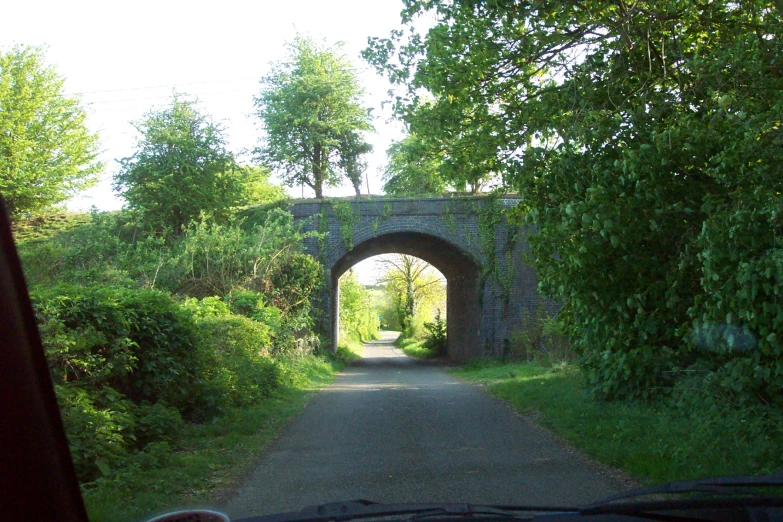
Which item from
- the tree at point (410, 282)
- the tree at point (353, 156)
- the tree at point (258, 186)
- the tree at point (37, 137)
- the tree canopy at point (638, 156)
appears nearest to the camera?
the tree canopy at point (638, 156)

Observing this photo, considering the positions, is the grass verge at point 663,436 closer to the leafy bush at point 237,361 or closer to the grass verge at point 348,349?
the leafy bush at point 237,361

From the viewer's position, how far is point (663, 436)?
303 inches

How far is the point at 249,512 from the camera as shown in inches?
218

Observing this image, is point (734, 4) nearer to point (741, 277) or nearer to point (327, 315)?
point (741, 277)

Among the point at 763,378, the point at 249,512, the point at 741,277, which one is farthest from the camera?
the point at 763,378

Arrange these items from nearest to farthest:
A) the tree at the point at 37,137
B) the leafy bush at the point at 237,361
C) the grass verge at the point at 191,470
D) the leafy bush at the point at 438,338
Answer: the grass verge at the point at 191,470 < the leafy bush at the point at 237,361 < the tree at the point at 37,137 < the leafy bush at the point at 438,338

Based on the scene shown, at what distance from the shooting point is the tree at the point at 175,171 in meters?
25.5

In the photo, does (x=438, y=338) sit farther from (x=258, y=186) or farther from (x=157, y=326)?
(x=157, y=326)

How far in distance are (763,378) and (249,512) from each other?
543 cm

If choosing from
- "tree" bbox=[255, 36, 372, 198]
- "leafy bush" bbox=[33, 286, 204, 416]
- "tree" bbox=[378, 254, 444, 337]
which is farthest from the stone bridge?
"tree" bbox=[378, 254, 444, 337]

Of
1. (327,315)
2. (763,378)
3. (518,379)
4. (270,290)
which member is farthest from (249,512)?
(327,315)

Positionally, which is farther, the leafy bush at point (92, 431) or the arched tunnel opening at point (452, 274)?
the arched tunnel opening at point (452, 274)

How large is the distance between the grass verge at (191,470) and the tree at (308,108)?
21396 mm

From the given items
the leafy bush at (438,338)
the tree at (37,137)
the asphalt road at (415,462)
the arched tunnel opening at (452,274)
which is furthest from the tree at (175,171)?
the asphalt road at (415,462)
